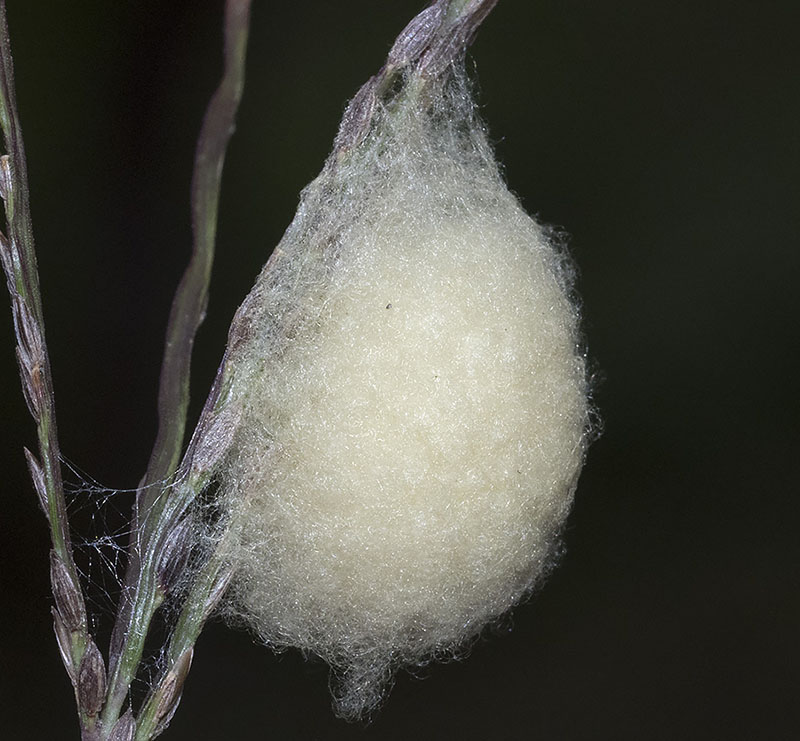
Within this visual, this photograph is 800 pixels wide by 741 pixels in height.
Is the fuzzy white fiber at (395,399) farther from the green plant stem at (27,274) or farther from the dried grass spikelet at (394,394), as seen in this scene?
the green plant stem at (27,274)

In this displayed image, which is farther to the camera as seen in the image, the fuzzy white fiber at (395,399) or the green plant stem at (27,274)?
the fuzzy white fiber at (395,399)

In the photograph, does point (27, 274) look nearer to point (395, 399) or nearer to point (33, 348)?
point (33, 348)

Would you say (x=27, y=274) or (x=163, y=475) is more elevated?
(x=27, y=274)

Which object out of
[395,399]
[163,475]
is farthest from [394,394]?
[163,475]

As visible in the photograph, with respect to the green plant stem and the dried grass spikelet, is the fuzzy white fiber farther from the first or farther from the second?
the green plant stem

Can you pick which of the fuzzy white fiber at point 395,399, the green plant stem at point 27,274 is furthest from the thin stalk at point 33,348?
the fuzzy white fiber at point 395,399

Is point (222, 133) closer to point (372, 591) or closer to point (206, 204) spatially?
point (206, 204)

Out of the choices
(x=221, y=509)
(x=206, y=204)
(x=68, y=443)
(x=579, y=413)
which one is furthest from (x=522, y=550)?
(x=68, y=443)

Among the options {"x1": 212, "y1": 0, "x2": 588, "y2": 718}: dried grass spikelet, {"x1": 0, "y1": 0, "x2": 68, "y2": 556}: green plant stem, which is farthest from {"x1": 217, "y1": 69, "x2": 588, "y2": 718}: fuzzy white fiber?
{"x1": 0, "y1": 0, "x2": 68, "y2": 556}: green plant stem
